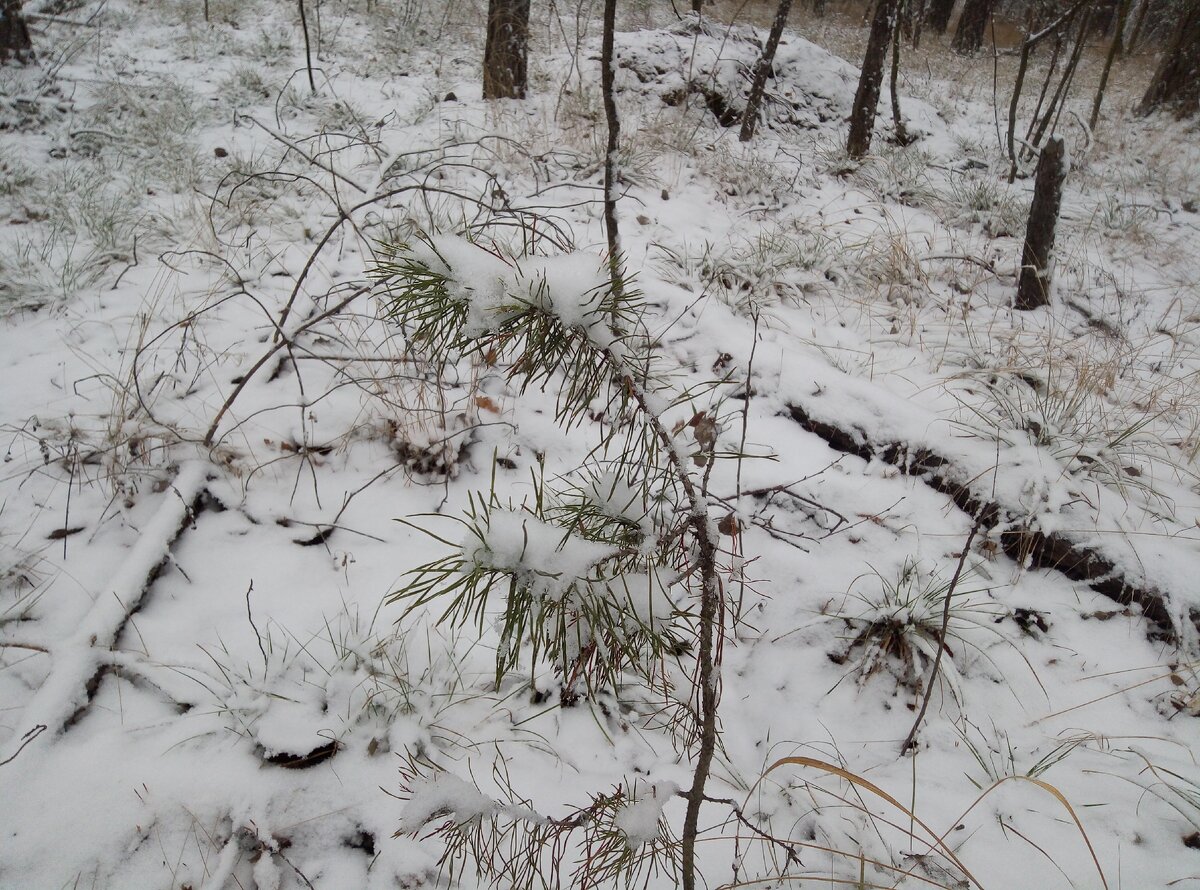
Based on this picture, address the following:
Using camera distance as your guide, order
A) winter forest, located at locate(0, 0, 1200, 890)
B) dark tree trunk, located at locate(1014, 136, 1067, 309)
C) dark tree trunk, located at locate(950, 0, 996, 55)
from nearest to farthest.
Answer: winter forest, located at locate(0, 0, 1200, 890) → dark tree trunk, located at locate(1014, 136, 1067, 309) → dark tree trunk, located at locate(950, 0, 996, 55)

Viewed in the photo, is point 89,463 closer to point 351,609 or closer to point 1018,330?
point 351,609

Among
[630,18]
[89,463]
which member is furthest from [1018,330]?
[630,18]

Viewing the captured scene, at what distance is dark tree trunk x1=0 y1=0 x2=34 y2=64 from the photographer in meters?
4.99

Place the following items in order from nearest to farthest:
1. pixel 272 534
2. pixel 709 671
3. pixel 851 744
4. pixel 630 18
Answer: pixel 709 671, pixel 851 744, pixel 272 534, pixel 630 18

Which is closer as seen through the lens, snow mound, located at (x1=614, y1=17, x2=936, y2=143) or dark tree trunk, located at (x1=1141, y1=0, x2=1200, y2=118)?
snow mound, located at (x1=614, y1=17, x2=936, y2=143)

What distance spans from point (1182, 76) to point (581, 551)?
38.5 feet

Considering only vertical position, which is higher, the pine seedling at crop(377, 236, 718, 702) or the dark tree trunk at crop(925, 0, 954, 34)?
the dark tree trunk at crop(925, 0, 954, 34)

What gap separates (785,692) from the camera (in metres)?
1.62

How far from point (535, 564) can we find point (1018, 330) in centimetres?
324

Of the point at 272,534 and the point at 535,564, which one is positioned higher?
the point at 535,564

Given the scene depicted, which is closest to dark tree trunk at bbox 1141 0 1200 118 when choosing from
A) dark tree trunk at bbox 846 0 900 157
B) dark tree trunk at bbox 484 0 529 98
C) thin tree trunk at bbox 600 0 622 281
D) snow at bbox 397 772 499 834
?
dark tree trunk at bbox 846 0 900 157

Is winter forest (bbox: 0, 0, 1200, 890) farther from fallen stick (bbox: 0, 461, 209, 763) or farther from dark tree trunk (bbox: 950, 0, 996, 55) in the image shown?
dark tree trunk (bbox: 950, 0, 996, 55)

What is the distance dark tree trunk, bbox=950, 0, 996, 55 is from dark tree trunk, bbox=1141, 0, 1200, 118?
182 inches

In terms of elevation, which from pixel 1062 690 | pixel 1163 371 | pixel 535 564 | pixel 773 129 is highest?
pixel 773 129
